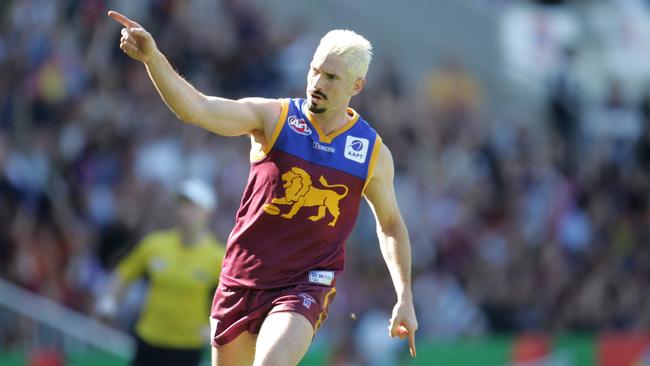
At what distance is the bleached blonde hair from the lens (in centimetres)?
746

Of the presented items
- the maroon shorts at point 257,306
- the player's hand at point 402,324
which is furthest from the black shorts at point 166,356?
the player's hand at point 402,324

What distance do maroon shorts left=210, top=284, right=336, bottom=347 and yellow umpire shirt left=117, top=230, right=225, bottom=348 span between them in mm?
3955

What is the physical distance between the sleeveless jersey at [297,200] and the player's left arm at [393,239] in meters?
0.11

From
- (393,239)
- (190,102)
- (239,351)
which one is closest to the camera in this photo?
(190,102)

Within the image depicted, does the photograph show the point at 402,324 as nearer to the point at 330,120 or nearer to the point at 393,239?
the point at 393,239

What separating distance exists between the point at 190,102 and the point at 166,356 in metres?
5.20

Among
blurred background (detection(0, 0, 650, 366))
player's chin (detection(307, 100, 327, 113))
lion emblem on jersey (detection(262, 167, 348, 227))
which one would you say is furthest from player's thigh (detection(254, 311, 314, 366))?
blurred background (detection(0, 0, 650, 366))

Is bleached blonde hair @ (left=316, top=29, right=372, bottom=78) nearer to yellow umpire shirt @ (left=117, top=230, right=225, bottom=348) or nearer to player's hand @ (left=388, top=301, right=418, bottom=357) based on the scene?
player's hand @ (left=388, top=301, right=418, bottom=357)

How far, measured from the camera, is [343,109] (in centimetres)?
772

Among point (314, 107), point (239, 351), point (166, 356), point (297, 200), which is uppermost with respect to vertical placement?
point (314, 107)

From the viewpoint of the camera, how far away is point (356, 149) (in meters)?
7.71

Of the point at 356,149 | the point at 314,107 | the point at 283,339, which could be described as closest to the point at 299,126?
the point at 314,107

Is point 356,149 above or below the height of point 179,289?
above

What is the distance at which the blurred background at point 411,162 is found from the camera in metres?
14.4
